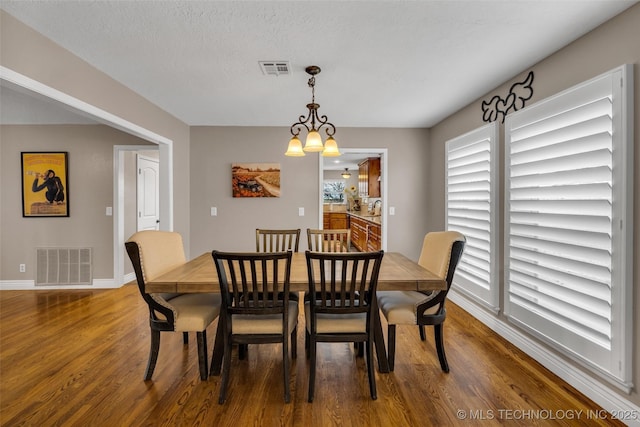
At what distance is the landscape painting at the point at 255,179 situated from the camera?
14.9 ft

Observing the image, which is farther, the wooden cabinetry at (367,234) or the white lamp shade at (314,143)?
the wooden cabinetry at (367,234)

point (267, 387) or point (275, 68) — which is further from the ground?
point (275, 68)

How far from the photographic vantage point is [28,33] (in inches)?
79.7

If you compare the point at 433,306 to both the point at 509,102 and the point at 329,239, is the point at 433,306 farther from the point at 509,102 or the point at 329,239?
the point at 509,102

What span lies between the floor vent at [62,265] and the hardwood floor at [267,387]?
143 centimetres

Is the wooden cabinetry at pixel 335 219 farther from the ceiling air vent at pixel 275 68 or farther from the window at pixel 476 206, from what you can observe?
the ceiling air vent at pixel 275 68

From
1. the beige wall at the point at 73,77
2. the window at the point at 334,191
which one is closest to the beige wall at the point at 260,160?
the beige wall at the point at 73,77

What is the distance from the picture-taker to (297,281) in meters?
2.03

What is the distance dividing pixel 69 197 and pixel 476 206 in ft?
16.8

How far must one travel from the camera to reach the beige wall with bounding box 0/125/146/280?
4.38 metres

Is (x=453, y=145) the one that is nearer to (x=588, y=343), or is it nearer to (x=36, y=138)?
(x=588, y=343)

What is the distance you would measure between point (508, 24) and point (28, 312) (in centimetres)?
508

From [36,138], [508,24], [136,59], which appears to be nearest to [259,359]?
[136,59]

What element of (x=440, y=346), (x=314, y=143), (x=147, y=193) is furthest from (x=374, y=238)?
(x=147, y=193)
